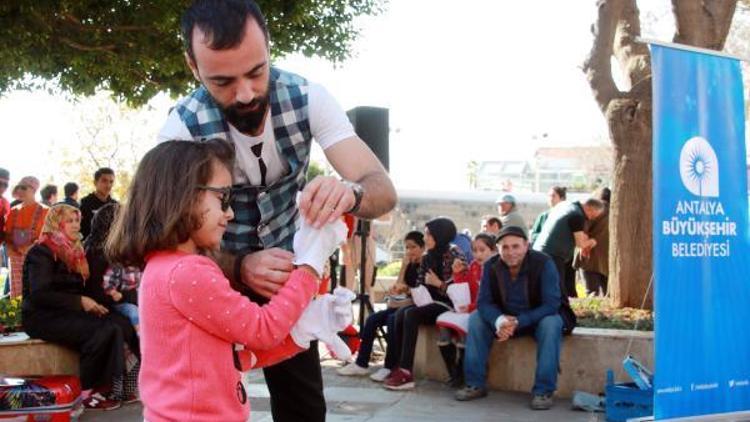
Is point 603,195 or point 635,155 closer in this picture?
point 635,155

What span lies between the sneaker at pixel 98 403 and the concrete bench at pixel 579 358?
310cm

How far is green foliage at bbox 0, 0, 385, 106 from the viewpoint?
9.44 m

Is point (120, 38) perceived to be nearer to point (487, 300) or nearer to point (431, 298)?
point (431, 298)

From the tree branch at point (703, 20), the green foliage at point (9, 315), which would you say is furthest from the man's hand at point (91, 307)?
the tree branch at point (703, 20)

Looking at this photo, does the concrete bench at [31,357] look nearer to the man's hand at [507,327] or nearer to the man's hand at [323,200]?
the man's hand at [507,327]

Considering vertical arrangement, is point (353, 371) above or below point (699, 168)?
below

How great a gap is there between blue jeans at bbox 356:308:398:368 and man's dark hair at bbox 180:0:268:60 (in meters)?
6.09

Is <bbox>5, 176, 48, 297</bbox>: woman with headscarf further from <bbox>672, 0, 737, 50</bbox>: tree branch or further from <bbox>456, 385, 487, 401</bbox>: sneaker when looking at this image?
<bbox>672, 0, 737, 50</bbox>: tree branch

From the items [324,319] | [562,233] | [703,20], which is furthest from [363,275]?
[324,319]

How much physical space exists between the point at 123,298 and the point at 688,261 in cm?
427

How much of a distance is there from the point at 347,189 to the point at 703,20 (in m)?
8.03

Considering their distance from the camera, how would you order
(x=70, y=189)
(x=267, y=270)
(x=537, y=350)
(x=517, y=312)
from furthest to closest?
1. (x=70, y=189)
2. (x=517, y=312)
3. (x=537, y=350)
4. (x=267, y=270)

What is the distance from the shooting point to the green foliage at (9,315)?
7.92m

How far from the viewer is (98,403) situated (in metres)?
7.11
